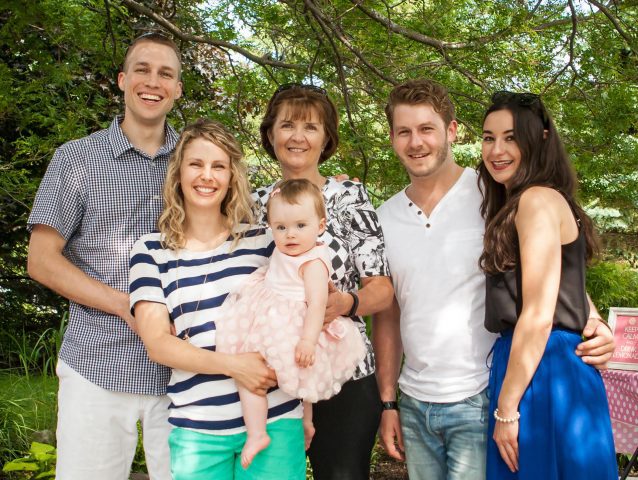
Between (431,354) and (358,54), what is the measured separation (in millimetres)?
2243

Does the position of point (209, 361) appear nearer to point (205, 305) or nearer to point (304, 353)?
point (205, 305)

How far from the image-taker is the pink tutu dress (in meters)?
2.18

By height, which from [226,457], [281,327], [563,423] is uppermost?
[281,327]

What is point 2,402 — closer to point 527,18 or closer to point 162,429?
point 162,429

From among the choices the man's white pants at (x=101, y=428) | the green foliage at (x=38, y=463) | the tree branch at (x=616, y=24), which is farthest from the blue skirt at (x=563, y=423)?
the green foliage at (x=38, y=463)

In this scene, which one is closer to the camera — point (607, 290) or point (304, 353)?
point (304, 353)

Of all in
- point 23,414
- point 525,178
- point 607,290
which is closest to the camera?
point 525,178

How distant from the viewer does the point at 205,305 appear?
2217mm

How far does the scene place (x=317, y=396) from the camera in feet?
7.23

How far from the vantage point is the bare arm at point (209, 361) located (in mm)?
2121

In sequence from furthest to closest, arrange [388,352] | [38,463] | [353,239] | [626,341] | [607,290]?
1. [607,290]
2. [38,463]
3. [626,341]
4. [388,352]
5. [353,239]

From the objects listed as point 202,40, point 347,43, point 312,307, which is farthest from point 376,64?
point 312,307

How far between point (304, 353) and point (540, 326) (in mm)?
755

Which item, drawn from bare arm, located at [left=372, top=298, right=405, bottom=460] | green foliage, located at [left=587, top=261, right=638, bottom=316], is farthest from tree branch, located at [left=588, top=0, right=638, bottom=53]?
green foliage, located at [left=587, top=261, right=638, bottom=316]
